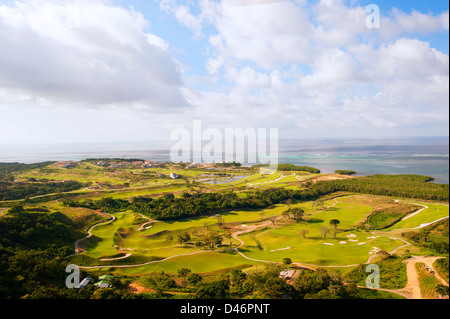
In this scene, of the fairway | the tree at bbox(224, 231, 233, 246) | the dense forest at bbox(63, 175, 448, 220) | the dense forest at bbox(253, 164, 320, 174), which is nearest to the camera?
the fairway

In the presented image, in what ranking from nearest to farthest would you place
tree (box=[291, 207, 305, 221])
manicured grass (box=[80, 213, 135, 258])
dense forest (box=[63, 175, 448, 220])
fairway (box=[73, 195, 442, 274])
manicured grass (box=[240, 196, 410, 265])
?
fairway (box=[73, 195, 442, 274])
manicured grass (box=[240, 196, 410, 265])
manicured grass (box=[80, 213, 135, 258])
tree (box=[291, 207, 305, 221])
dense forest (box=[63, 175, 448, 220])

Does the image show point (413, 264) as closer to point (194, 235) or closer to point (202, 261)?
point (202, 261)

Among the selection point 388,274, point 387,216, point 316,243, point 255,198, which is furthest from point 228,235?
point 387,216

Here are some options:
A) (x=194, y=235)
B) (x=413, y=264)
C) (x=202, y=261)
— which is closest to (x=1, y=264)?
(x=202, y=261)

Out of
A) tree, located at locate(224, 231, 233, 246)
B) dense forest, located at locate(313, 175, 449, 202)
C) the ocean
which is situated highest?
the ocean

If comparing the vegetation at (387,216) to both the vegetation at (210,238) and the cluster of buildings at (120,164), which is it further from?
the cluster of buildings at (120,164)

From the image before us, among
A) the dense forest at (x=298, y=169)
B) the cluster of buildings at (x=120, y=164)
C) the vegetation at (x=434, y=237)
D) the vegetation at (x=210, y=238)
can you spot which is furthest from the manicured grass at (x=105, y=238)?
the dense forest at (x=298, y=169)

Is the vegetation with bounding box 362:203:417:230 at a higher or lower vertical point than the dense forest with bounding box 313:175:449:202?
lower
